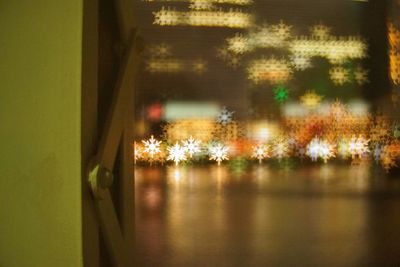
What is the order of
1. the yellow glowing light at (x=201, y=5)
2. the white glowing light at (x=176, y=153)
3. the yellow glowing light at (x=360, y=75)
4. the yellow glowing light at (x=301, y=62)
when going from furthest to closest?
1. the yellow glowing light at (x=360, y=75)
2. the yellow glowing light at (x=301, y=62)
3. the white glowing light at (x=176, y=153)
4. the yellow glowing light at (x=201, y=5)

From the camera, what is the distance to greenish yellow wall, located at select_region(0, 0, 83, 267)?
75 centimetres

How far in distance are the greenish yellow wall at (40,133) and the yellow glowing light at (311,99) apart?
4.28 m

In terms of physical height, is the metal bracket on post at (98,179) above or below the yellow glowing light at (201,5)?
below

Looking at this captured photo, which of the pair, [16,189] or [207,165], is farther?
[207,165]

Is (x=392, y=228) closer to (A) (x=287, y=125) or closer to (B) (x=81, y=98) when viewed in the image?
(A) (x=287, y=125)

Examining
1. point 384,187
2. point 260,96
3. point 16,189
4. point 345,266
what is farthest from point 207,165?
point 16,189

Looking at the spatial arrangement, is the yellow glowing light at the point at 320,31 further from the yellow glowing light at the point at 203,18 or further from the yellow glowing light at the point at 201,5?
the yellow glowing light at the point at 201,5

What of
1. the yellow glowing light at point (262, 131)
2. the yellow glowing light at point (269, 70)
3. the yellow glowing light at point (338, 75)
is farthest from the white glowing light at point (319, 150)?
the yellow glowing light at point (269, 70)

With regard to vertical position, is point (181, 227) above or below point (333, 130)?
below

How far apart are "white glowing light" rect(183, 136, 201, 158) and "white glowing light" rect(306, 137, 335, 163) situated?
145cm

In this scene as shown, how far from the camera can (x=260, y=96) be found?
4.78 metres

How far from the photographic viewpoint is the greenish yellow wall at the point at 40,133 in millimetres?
751

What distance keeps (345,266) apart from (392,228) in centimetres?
112

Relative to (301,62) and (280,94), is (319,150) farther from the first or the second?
(301,62)
